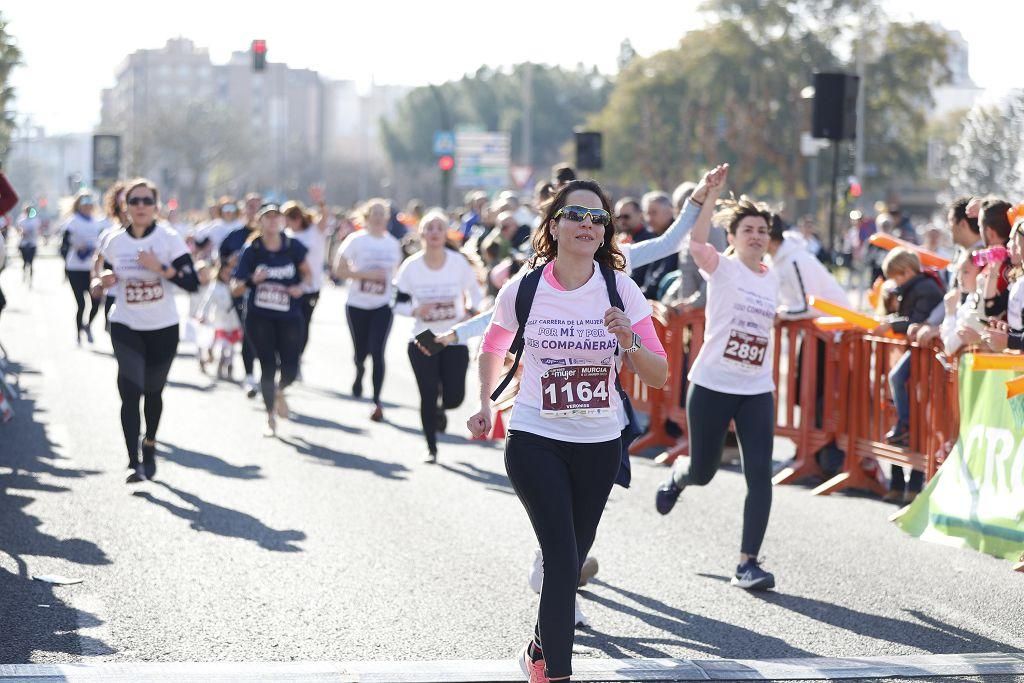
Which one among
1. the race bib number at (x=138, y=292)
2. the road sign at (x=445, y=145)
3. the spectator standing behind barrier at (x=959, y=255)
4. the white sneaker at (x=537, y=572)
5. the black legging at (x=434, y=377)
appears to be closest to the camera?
the white sneaker at (x=537, y=572)

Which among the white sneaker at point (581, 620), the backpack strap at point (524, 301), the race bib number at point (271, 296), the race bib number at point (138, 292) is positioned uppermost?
the backpack strap at point (524, 301)

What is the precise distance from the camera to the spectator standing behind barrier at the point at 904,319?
9734mm

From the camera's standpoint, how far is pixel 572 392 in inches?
211

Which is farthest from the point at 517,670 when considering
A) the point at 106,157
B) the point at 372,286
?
the point at 106,157

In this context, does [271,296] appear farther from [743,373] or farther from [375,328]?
[743,373]

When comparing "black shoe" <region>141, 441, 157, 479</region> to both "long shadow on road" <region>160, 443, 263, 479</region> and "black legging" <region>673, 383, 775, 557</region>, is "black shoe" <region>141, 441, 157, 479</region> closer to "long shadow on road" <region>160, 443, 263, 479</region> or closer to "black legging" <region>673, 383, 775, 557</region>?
"long shadow on road" <region>160, 443, 263, 479</region>

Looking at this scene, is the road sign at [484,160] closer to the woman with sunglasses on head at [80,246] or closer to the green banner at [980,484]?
the woman with sunglasses on head at [80,246]

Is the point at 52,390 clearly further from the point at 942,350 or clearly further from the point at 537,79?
the point at 537,79

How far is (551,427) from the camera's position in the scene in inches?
211

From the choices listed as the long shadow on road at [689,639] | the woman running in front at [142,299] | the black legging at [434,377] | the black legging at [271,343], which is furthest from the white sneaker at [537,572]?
the black legging at [271,343]


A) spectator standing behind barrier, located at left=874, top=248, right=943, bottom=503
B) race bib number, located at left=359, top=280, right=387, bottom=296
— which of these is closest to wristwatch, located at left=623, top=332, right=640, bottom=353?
spectator standing behind barrier, located at left=874, top=248, right=943, bottom=503

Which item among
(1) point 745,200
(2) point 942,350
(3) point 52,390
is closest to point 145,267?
(1) point 745,200

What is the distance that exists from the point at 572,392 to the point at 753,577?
94.1 inches

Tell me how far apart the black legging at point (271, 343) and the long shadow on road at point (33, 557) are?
5.45 feet
